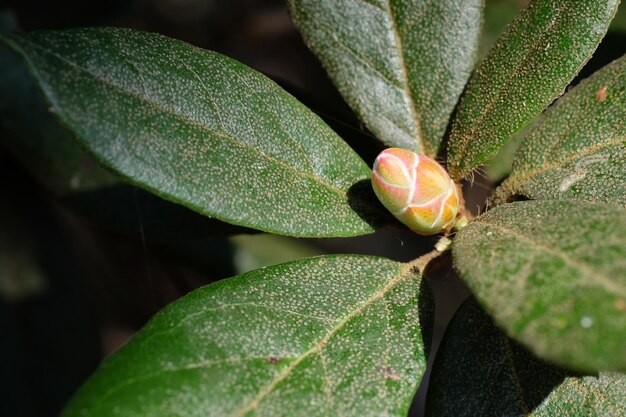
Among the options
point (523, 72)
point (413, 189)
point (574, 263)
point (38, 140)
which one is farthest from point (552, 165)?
point (38, 140)

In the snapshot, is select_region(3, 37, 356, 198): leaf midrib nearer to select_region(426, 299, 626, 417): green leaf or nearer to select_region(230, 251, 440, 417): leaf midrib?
select_region(230, 251, 440, 417): leaf midrib

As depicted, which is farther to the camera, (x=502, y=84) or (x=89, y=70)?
(x=502, y=84)

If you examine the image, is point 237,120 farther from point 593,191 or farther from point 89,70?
point 593,191

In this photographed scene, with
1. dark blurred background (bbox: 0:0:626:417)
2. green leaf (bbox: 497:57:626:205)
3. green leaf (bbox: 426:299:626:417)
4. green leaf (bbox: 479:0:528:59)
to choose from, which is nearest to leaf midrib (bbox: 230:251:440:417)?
green leaf (bbox: 426:299:626:417)

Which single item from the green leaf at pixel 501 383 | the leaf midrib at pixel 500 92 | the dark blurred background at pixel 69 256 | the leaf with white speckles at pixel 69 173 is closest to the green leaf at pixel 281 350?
the green leaf at pixel 501 383

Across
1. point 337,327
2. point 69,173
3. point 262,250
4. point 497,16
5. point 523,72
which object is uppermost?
point 523,72

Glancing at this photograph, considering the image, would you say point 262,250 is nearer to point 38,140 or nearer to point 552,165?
point 38,140

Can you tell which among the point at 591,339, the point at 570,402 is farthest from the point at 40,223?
the point at 591,339
